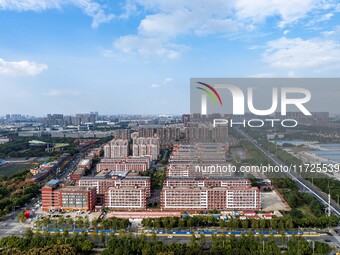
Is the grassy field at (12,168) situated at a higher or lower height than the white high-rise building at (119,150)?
lower

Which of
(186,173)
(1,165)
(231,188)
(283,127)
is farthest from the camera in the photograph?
(1,165)

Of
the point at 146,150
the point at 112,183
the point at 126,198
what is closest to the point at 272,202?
the point at 126,198

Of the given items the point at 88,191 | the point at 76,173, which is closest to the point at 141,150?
the point at 76,173

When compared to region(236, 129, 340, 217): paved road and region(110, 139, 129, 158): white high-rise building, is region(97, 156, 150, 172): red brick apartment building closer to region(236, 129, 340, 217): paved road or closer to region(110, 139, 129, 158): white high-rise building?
region(110, 139, 129, 158): white high-rise building

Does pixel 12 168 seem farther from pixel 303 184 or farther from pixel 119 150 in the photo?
pixel 303 184

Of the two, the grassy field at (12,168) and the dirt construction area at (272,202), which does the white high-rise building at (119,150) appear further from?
the dirt construction area at (272,202)

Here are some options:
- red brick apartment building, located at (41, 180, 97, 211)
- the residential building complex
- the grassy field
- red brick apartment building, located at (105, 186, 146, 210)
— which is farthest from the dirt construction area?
the grassy field

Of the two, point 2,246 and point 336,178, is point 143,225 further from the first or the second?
point 336,178

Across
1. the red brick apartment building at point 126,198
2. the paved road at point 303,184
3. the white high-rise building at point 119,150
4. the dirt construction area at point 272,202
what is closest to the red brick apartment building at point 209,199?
the dirt construction area at point 272,202
